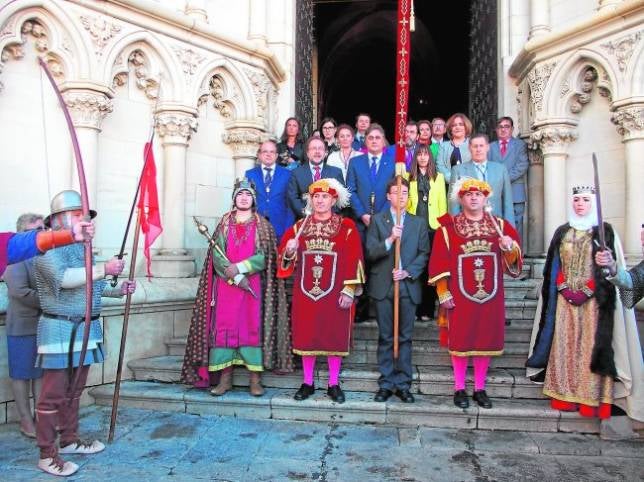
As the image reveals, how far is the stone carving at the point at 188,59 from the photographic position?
5863 mm

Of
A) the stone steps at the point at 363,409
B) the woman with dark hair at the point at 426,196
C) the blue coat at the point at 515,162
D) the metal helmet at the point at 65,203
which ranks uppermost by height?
the blue coat at the point at 515,162

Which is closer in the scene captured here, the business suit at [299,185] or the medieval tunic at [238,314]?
the medieval tunic at [238,314]

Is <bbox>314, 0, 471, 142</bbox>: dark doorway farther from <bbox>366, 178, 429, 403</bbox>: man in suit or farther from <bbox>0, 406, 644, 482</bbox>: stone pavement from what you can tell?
<bbox>0, 406, 644, 482</bbox>: stone pavement

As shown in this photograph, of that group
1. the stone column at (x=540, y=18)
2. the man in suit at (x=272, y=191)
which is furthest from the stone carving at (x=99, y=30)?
the stone column at (x=540, y=18)

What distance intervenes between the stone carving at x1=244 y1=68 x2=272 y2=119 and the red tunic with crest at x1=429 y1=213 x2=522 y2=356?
3.30m

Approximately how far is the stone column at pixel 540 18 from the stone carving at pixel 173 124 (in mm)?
4137

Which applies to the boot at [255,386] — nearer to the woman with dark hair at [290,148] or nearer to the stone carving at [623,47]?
the woman with dark hair at [290,148]

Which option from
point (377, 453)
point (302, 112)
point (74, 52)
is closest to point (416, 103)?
point (302, 112)

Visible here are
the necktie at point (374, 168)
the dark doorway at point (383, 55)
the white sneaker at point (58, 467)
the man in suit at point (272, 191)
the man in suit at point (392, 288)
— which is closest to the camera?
the white sneaker at point (58, 467)

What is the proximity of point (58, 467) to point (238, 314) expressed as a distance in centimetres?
166

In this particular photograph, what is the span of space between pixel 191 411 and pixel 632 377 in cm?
336

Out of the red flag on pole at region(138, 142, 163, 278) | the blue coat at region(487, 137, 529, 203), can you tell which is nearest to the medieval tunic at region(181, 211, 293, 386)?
the red flag on pole at region(138, 142, 163, 278)

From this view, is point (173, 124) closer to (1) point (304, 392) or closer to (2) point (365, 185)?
(2) point (365, 185)

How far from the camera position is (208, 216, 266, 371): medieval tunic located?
4.41m
